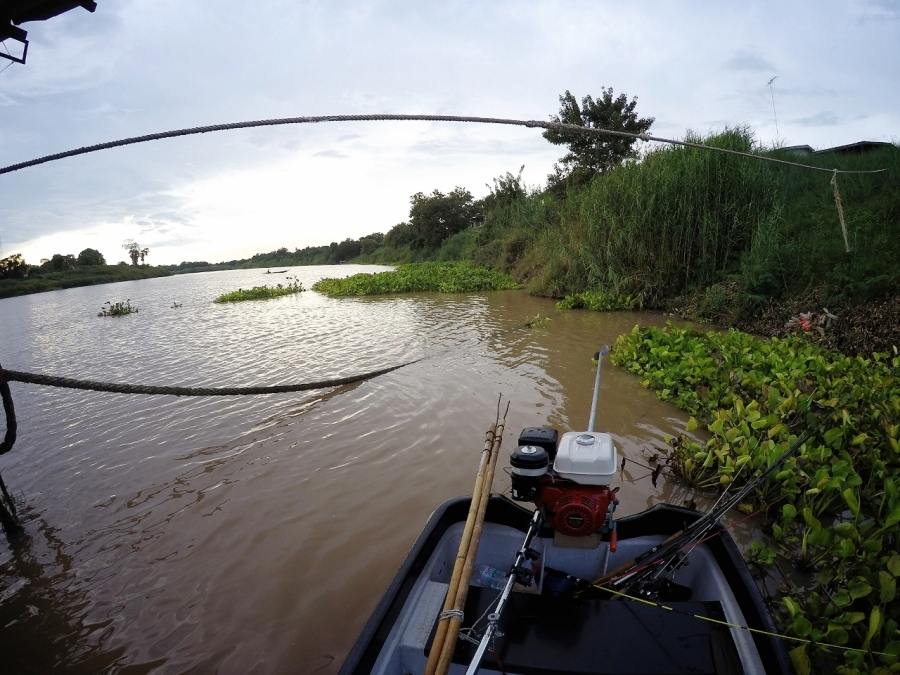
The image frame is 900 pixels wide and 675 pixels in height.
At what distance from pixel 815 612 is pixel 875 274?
626cm

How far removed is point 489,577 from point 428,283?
16824mm

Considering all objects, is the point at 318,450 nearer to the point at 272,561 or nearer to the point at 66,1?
the point at 272,561

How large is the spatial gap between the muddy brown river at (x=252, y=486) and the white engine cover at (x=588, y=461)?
1.37 metres

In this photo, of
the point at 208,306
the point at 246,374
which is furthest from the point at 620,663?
the point at 208,306

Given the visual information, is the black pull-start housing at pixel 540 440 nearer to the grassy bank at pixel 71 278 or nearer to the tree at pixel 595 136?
the tree at pixel 595 136

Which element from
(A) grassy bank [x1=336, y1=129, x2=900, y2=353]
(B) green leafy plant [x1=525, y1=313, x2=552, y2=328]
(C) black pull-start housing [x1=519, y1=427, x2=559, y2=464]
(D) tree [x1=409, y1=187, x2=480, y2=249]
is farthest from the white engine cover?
(D) tree [x1=409, y1=187, x2=480, y2=249]

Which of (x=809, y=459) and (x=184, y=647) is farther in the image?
(x=809, y=459)

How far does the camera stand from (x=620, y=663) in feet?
5.24

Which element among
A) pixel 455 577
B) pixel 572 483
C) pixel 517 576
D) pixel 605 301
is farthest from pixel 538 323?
pixel 455 577

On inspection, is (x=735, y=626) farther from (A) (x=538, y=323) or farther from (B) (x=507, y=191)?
(B) (x=507, y=191)

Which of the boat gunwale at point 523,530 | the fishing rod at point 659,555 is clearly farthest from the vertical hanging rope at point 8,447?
the fishing rod at point 659,555

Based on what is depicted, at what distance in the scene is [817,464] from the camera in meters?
2.93

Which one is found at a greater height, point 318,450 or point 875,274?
point 875,274

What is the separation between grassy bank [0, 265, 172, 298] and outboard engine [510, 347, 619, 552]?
4404 cm
